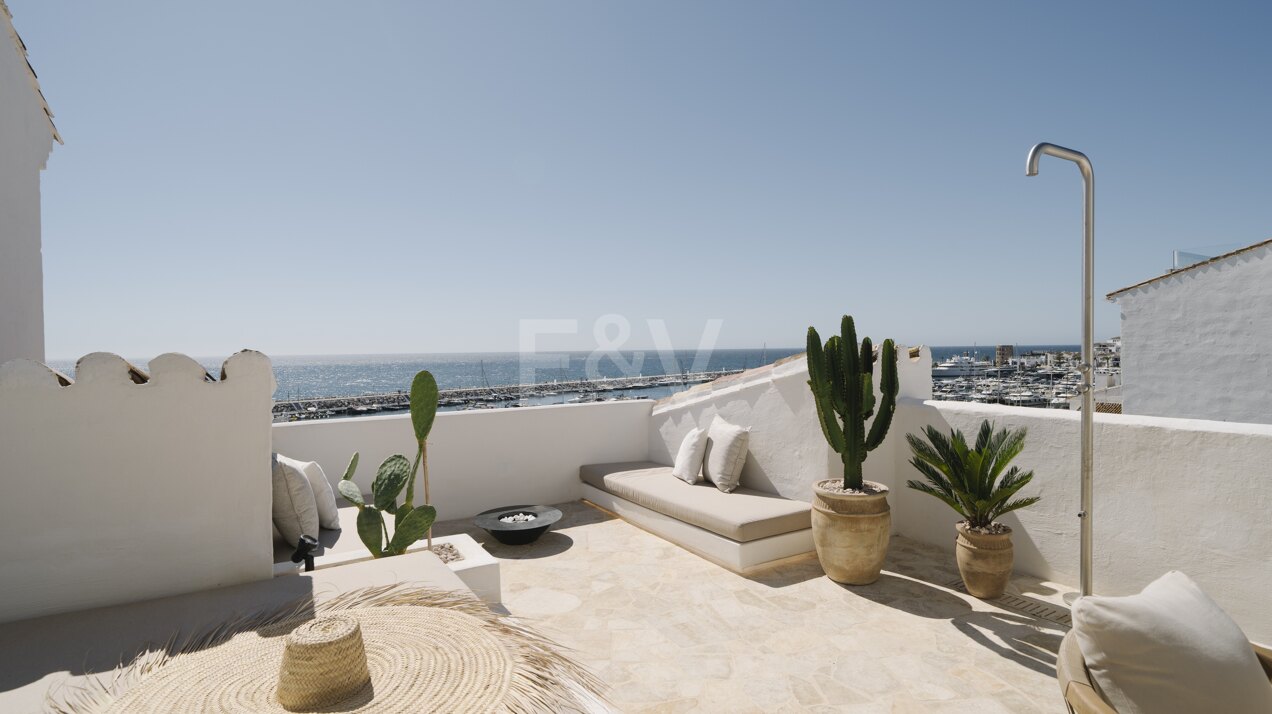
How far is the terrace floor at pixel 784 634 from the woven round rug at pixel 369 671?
113 cm

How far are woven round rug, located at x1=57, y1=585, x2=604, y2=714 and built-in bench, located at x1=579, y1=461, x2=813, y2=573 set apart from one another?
2.37 m

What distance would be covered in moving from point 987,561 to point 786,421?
1633 millimetres

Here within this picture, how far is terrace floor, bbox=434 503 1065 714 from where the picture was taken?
7.63ft

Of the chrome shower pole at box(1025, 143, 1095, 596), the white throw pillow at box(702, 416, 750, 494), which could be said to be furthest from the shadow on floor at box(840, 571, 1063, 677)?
the white throw pillow at box(702, 416, 750, 494)

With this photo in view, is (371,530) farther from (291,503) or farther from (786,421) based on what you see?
(786,421)

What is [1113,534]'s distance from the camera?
306cm

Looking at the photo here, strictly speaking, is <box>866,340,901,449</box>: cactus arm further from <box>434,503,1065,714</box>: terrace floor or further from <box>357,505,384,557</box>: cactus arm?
<box>357,505,384,557</box>: cactus arm

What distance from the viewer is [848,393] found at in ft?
11.8

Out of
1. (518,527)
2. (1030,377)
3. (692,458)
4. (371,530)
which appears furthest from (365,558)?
(1030,377)

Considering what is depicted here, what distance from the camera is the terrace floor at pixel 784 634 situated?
7.63ft

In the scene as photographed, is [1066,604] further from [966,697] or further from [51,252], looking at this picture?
[51,252]

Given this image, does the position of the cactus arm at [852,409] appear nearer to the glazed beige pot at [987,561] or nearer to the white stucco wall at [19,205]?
the glazed beige pot at [987,561]

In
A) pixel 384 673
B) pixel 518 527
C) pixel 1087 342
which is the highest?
pixel 1087 342

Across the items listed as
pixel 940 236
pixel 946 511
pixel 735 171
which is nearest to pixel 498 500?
pixel 946 511
